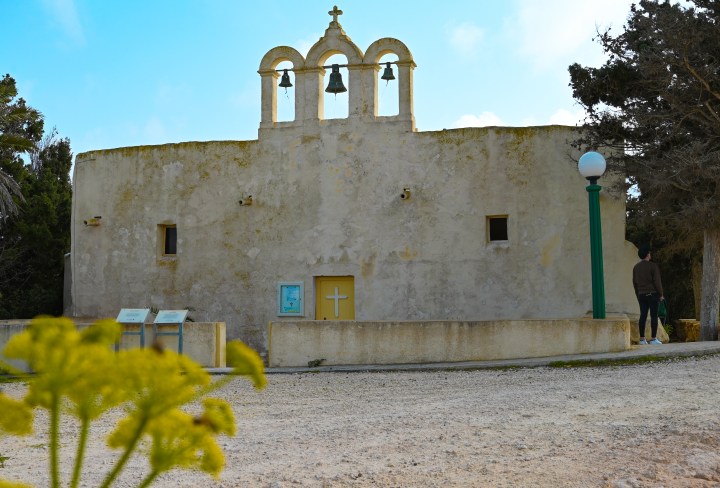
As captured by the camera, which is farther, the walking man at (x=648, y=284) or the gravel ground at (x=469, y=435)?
the walking man at (x=648, y=284)

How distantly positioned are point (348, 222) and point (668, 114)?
7227 mm

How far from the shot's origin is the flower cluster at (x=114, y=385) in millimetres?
1546

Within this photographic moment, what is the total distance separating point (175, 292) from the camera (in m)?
20.3

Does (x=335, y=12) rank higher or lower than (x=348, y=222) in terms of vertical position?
higher

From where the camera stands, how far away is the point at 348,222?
19656 millimetres

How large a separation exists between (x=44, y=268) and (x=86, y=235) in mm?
6382

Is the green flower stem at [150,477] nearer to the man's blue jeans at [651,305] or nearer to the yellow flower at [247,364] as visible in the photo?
the yellow flower at [247,364]

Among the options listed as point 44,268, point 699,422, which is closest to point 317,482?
point 699,422

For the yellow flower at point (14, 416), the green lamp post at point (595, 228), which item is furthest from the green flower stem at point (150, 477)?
the green lamp post at point (595, 228)

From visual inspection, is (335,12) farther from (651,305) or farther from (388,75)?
(651,305)

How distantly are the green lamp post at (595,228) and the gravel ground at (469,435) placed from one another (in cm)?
278

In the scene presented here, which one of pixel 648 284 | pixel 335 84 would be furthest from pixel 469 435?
pixel 335 84

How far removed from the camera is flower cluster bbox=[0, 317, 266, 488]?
155cm

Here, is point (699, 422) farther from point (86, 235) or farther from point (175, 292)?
point (86, 235)
